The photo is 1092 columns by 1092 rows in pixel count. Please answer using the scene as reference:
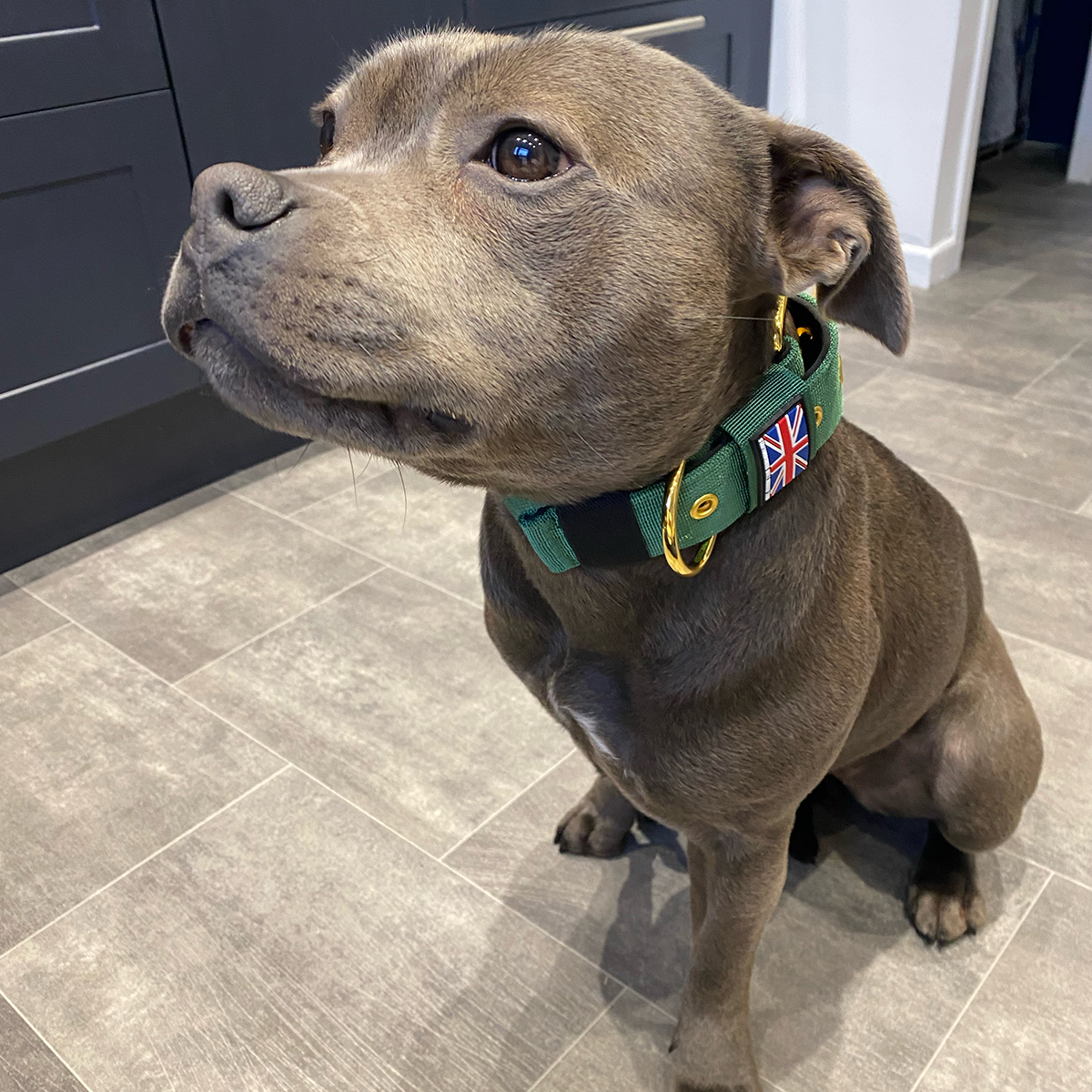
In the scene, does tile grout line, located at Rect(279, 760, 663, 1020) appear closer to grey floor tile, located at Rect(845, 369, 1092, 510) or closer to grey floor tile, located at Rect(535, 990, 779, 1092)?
grey floor tile, located at Rect(535, 990, 779, 1092)

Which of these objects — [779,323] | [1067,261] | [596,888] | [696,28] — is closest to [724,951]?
[596,888]

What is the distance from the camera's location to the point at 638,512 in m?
0.89

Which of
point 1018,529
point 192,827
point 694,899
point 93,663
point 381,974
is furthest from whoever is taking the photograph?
point 1018,529

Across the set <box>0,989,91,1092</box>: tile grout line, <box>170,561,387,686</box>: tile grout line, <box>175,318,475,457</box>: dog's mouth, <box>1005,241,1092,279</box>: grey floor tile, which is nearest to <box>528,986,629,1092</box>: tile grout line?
<box>0,989,91,1092</box>: tile grout line

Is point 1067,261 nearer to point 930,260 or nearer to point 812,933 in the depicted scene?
point 930,260

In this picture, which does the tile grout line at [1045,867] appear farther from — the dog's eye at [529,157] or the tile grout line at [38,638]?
the tile grout line at [38,638]

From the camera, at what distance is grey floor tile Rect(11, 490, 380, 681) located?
77.2 inches

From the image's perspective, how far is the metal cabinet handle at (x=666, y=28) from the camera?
2.83 m

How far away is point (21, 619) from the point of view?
2.02 metres

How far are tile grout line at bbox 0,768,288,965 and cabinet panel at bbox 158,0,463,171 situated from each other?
137 cm

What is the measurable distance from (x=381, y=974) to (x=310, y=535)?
1.15m

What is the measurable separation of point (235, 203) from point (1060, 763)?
58.0 inches

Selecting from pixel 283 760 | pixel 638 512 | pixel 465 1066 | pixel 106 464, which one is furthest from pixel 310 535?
pixel 638 512

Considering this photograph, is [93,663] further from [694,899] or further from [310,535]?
[694,899]
